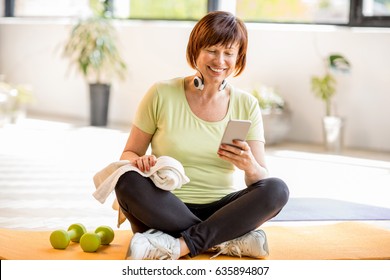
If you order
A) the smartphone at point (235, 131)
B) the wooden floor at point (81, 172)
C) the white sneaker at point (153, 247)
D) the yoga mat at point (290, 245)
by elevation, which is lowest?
the wooden floor at point (81, 172)

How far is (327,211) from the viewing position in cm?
378

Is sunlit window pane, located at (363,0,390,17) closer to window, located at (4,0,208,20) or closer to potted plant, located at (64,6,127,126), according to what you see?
window, located at (4,0,208,20)

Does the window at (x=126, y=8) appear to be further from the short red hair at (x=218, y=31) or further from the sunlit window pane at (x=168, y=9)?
the short red hair at (x=218, y=31)

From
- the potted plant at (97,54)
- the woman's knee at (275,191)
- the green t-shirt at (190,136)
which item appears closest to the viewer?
the woman's knee at (275,191)

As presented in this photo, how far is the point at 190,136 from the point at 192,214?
0.88 feet

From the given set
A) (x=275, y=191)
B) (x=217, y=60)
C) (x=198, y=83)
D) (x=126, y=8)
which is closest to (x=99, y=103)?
(x=126, y=8)

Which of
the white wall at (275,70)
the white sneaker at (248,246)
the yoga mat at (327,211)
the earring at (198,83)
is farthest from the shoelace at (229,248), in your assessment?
the white wall at (275,70)

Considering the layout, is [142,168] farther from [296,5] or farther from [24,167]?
[296,5]

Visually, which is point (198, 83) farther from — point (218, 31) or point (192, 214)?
point (192, 214)

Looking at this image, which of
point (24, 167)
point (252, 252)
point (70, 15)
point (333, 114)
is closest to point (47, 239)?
point (252, 252)

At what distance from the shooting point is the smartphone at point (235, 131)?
8.73ft

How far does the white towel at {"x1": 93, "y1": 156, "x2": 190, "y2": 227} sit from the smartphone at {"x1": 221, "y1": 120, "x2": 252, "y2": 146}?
17 cm

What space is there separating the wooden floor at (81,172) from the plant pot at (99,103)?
0.69 feet

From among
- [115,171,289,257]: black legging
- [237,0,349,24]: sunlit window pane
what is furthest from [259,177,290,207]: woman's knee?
[237,0,349,24]: sunlit window pane
